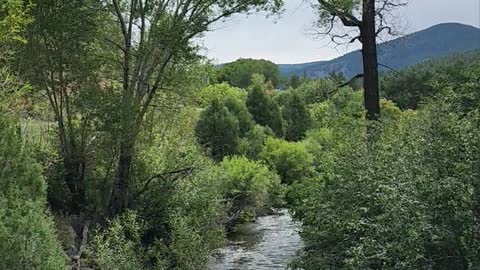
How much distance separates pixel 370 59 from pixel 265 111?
33.5 metres

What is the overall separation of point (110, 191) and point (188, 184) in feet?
7.23

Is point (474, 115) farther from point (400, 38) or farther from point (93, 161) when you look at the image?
point (93, 161)

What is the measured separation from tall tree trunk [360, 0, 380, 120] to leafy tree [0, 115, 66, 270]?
7347 mm

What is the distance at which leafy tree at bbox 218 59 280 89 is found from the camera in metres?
95.4

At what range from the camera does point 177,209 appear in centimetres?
1573

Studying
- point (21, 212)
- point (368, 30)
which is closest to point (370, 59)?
point (368, 30)

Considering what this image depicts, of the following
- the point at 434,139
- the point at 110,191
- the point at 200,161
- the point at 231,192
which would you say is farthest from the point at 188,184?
the point at 231,192

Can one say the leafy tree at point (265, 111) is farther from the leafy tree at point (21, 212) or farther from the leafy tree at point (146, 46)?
the leafy tree at point (21, 212)

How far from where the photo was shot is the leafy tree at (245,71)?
3758 inches

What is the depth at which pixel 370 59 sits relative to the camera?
1328 centimetres

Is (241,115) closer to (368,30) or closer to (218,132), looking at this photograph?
(218,132)

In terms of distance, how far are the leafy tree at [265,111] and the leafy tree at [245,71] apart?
35930mm

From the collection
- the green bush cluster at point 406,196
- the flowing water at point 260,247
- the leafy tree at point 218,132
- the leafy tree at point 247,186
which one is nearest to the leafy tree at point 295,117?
the leafy tree at point 218,132

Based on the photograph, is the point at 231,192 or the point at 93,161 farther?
the point at 231,192
